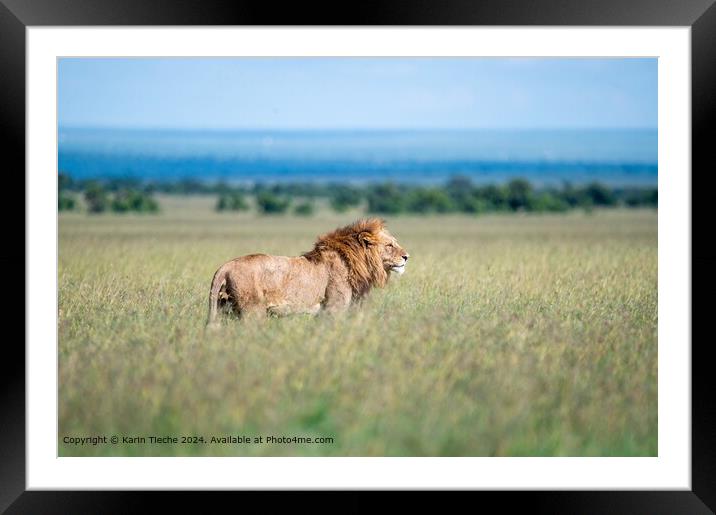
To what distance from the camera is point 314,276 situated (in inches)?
346

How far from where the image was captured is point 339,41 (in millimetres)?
6438

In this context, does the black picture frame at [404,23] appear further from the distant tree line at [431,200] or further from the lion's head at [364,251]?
the distant tree line at [431,200]

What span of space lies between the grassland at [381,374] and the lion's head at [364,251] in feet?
1.08

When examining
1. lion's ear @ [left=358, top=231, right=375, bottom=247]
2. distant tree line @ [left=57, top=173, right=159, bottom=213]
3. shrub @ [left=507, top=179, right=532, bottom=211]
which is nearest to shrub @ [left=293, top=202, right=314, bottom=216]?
distant tree line @ [left=57, top=173, right=159, bottom=213]

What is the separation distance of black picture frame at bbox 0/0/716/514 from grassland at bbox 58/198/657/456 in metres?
0.33

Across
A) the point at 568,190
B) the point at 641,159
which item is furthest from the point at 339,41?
the point at 641,159

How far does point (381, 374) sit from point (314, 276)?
2313 mm

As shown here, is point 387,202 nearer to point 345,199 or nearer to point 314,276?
point 345,199

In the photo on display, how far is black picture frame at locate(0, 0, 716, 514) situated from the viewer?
568cm

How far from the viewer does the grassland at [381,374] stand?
5.77 metres

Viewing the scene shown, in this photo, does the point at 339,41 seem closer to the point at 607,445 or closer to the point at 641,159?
the point at 607,445

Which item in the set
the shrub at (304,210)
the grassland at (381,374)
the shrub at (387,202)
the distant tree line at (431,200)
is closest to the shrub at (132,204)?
the distant tree line at (431,200)

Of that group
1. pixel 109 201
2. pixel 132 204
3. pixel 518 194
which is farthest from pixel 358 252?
pixel 518 194

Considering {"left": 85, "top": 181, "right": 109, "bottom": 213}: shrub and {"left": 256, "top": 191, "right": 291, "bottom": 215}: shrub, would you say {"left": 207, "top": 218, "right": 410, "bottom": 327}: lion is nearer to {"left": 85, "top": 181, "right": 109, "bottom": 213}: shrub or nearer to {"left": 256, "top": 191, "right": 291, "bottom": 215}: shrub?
{"left": 85, "top": 181, "right": 109, "bottom": 213}: shrub
